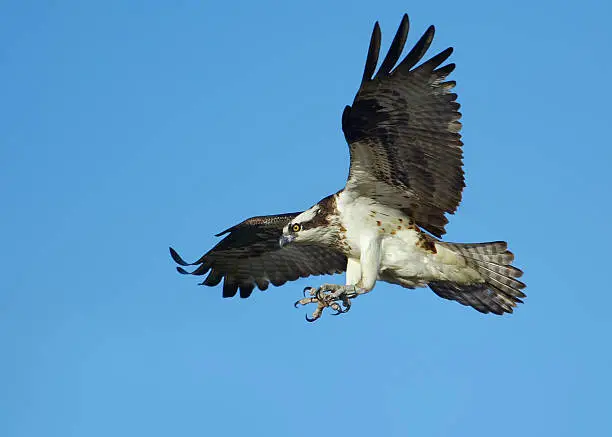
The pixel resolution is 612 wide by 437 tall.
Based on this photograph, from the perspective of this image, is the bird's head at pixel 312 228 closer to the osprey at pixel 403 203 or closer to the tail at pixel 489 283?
the osprey at pixel 403 203

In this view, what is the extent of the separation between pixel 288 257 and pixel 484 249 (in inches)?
126

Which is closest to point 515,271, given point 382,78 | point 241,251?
point 382,78

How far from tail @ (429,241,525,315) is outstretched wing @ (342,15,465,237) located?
50 cm

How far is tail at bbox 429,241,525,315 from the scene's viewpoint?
40.1ft

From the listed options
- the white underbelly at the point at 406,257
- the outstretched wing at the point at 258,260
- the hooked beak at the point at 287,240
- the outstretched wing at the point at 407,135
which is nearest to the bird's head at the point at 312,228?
the hooked beak at the point at 287,240

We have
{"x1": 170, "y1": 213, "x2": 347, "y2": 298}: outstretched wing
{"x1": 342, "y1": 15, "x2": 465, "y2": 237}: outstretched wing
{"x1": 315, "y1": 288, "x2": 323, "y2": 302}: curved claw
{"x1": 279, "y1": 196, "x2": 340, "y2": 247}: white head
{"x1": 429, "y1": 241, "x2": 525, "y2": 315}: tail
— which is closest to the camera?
{"x1": 342, "y1": 15, "x2": 465, "y2": 237}: outstretched wing

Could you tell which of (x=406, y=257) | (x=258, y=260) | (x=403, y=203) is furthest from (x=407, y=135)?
(x=258, y=260)

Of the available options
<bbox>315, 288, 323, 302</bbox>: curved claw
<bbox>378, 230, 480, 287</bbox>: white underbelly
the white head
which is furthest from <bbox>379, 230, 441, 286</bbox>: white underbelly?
<bbox>315, 288, 323, 302</bbox>: curved claw

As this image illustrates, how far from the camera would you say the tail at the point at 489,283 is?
40.1ft

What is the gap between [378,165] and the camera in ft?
38.1

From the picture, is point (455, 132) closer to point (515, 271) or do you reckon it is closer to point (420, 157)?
point (420, 157)

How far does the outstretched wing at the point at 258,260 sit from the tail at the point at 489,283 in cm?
198

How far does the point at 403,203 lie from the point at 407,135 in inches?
43.6

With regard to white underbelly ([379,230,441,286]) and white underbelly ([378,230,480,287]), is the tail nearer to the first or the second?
white underbelly ([378,230,480,287])
